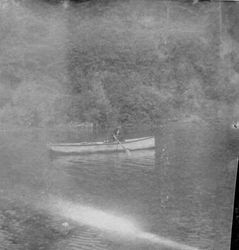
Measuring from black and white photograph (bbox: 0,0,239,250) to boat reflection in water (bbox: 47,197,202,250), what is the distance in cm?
1

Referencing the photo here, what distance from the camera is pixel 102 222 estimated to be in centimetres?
321

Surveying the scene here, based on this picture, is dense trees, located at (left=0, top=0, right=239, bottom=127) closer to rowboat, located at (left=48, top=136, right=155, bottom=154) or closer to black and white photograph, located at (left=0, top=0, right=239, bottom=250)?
black and white photograph, located at (left=0, top=0, right=239, bottom=250)

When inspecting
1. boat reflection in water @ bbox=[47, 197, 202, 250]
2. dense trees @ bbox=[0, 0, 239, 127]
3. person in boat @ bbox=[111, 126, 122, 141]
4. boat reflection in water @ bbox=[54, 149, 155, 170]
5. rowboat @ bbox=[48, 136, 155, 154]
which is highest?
dense trees @ bbox=[0, 0, 239, 127]

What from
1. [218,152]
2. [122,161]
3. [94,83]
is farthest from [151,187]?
[94,83]

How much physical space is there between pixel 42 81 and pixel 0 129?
58 centimetres

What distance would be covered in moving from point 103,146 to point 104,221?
2.41 ft

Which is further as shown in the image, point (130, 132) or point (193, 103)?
point (130, 132)

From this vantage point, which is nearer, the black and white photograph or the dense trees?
the black and white photograph

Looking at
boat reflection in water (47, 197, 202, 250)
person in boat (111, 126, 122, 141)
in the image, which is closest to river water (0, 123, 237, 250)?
boat reflection in water (47, 197, 202, 250)

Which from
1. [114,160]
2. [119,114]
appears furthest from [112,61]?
[114,160]

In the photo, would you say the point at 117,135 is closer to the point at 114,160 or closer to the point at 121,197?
the point at 114,160

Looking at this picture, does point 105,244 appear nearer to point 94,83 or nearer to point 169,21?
point 94,83

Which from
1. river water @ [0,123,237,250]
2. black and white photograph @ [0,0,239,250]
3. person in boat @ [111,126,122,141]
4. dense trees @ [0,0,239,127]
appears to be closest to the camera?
river water @ [0,123,237,250]

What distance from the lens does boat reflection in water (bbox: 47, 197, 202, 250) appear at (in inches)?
124
